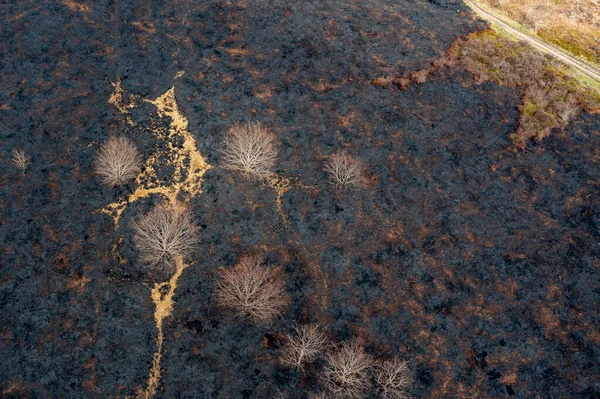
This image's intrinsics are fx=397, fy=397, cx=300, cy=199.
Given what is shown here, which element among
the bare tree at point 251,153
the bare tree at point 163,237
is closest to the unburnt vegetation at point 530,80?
the bare tree at point 251,153

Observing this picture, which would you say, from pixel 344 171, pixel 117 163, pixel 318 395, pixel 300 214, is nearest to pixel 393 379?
pixel 318 395

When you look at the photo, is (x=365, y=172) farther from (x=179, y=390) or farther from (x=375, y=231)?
(x=179, y=390)

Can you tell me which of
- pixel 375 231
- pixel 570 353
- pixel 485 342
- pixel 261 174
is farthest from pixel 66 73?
pixel 570 353

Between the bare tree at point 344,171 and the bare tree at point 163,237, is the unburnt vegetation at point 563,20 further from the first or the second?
the bare tree at point 163,237

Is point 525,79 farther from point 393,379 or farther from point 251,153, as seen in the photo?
point 393,379

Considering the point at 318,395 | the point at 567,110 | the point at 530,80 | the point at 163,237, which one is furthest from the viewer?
the point at 530,80
